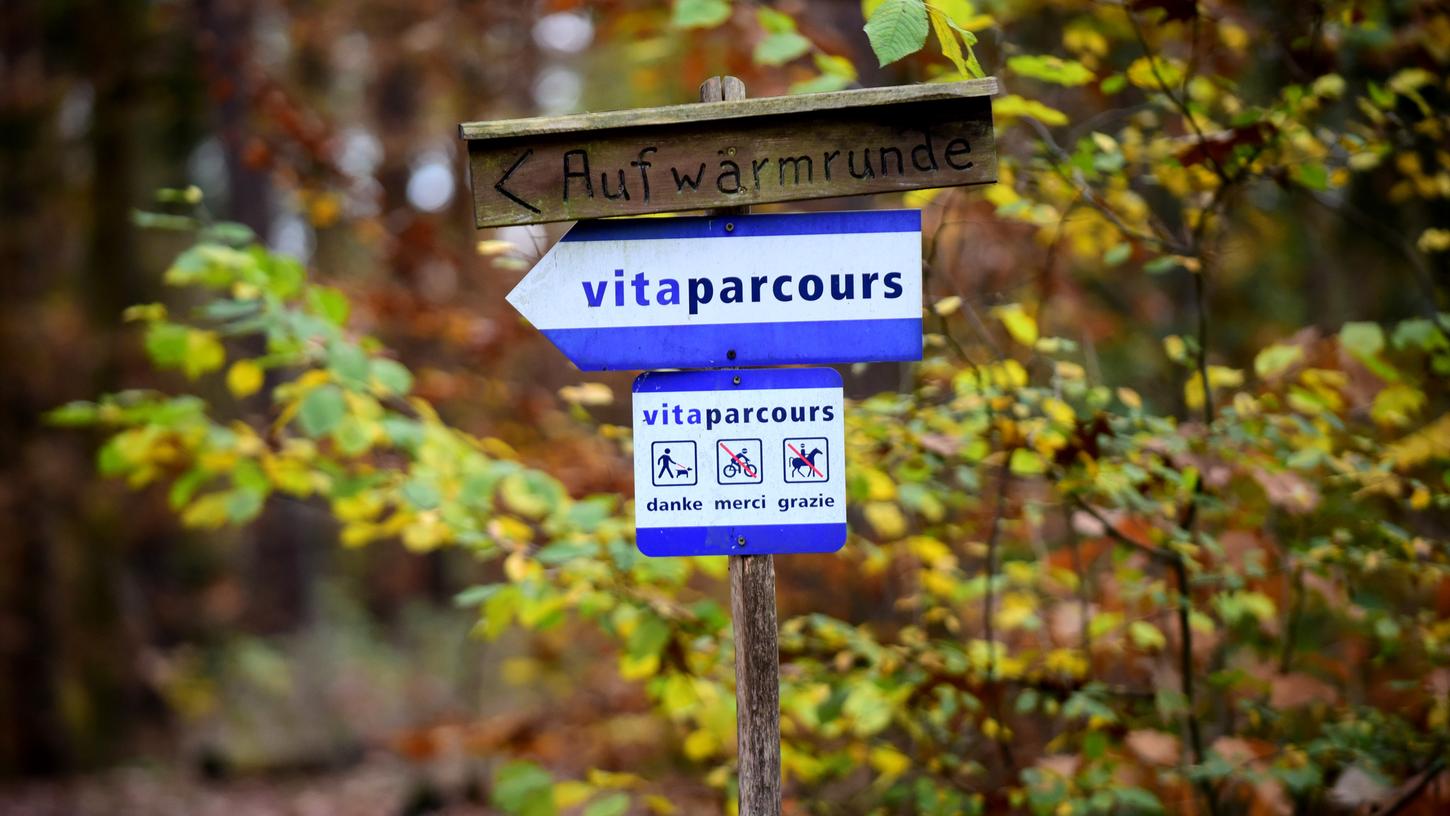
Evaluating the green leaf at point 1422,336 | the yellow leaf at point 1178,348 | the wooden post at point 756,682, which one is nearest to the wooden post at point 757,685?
the wooden post at point 756,682

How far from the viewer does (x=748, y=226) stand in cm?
180

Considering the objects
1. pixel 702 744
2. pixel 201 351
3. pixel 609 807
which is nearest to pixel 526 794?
pixel 609 807

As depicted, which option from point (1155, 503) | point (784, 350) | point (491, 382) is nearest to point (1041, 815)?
point (1155, 503)

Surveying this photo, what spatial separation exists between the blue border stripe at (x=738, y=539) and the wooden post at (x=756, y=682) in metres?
0.04

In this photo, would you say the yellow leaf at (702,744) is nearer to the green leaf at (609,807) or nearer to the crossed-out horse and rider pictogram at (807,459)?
the green leaf at (609,807)

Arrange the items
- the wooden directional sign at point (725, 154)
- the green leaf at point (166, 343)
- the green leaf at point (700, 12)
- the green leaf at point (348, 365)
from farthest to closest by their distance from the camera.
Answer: the green leaf at point (166, 343) → the green leaf at point (348, 365) → the green leaf at point (700, 12) → the wooden directional sign at point (725, 154)

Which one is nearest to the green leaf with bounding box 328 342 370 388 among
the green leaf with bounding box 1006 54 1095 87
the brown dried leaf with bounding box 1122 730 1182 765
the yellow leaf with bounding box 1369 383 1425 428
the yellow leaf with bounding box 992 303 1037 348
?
the yellow leaf with bounding box 992 303 1037 348

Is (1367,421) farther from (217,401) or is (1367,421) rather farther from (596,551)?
(217,401)

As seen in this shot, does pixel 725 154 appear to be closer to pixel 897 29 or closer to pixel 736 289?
pixel 736 289

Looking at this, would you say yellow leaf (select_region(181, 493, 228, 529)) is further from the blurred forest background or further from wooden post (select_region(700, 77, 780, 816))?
wooden post (select_region(700, 77, 780, 816))

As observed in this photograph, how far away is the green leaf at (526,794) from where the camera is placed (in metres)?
2.50

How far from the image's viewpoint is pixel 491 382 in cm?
550

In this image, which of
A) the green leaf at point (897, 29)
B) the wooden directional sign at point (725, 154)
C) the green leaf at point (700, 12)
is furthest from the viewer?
Answer: the green leaf at point (700, 12)

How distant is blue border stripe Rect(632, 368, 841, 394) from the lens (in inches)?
69.6
